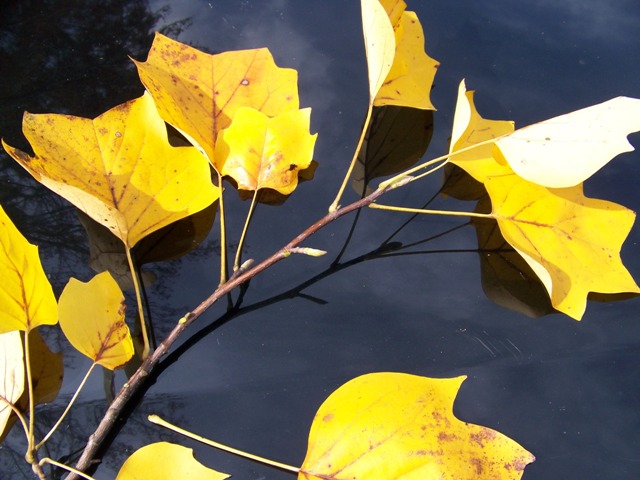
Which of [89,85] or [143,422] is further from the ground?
[89,85]

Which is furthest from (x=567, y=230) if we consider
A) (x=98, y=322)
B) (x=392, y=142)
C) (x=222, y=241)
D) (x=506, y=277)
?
(x=98, y=322)

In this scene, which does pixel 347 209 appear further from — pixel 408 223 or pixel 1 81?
pixel 1 81

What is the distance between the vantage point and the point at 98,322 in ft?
1.81

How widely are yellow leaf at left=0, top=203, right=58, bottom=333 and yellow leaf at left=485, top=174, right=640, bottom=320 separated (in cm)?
39

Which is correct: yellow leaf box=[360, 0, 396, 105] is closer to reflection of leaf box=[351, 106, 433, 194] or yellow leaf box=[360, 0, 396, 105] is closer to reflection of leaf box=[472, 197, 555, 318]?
reflection of leaf box=[351, 106, 433, 194]

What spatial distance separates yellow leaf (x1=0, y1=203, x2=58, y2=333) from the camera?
542 millimetres

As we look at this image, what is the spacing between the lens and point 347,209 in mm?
641

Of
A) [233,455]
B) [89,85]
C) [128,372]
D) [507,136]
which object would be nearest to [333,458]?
[233,455]

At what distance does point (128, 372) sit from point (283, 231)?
0.63 ft

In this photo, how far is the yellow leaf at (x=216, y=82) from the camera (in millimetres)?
684

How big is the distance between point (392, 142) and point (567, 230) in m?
0.20

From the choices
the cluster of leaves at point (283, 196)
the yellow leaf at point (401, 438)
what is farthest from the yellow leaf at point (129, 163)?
the yellow leaf at point (401, 438)

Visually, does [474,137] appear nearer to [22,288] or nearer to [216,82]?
[216,82]

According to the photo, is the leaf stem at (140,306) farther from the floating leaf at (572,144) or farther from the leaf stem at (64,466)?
the floating leaf at (572,144)
